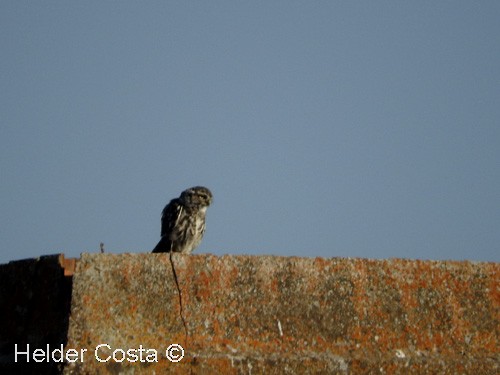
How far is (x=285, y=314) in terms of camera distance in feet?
12.7

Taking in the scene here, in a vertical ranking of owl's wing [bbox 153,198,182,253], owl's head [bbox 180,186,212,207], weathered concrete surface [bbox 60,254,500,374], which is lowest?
weathered concrete surface [bbox 60,254,500,374]

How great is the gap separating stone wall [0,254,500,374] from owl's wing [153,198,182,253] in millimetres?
4778

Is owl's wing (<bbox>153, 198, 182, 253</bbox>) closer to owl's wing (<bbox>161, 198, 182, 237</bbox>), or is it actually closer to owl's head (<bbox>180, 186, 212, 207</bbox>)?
owl's wing (<bbox>161, 198, 182, 237</bbox>)

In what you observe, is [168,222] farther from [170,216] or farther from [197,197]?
[197,197]

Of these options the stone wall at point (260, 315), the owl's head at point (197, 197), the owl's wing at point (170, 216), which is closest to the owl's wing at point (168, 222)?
the owl's wing at point (170, 216)

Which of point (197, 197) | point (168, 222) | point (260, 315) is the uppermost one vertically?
point (197, 197)

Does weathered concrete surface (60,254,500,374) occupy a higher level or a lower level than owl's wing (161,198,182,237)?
lower

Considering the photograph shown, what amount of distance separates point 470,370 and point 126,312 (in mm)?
1590

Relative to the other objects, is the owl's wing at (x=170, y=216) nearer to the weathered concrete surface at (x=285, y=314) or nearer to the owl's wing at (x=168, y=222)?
the owl's wing at (x=168, y=222)

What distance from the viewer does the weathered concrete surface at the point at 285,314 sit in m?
3.65

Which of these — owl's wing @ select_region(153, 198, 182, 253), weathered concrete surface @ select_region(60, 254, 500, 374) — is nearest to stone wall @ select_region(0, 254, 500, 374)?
weathered concrete surface @ select_region(60, 254, 500, 374)

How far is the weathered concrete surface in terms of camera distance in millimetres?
3650

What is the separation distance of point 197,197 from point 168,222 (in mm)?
492

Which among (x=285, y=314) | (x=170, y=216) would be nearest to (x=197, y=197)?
(x=170, y=216)
